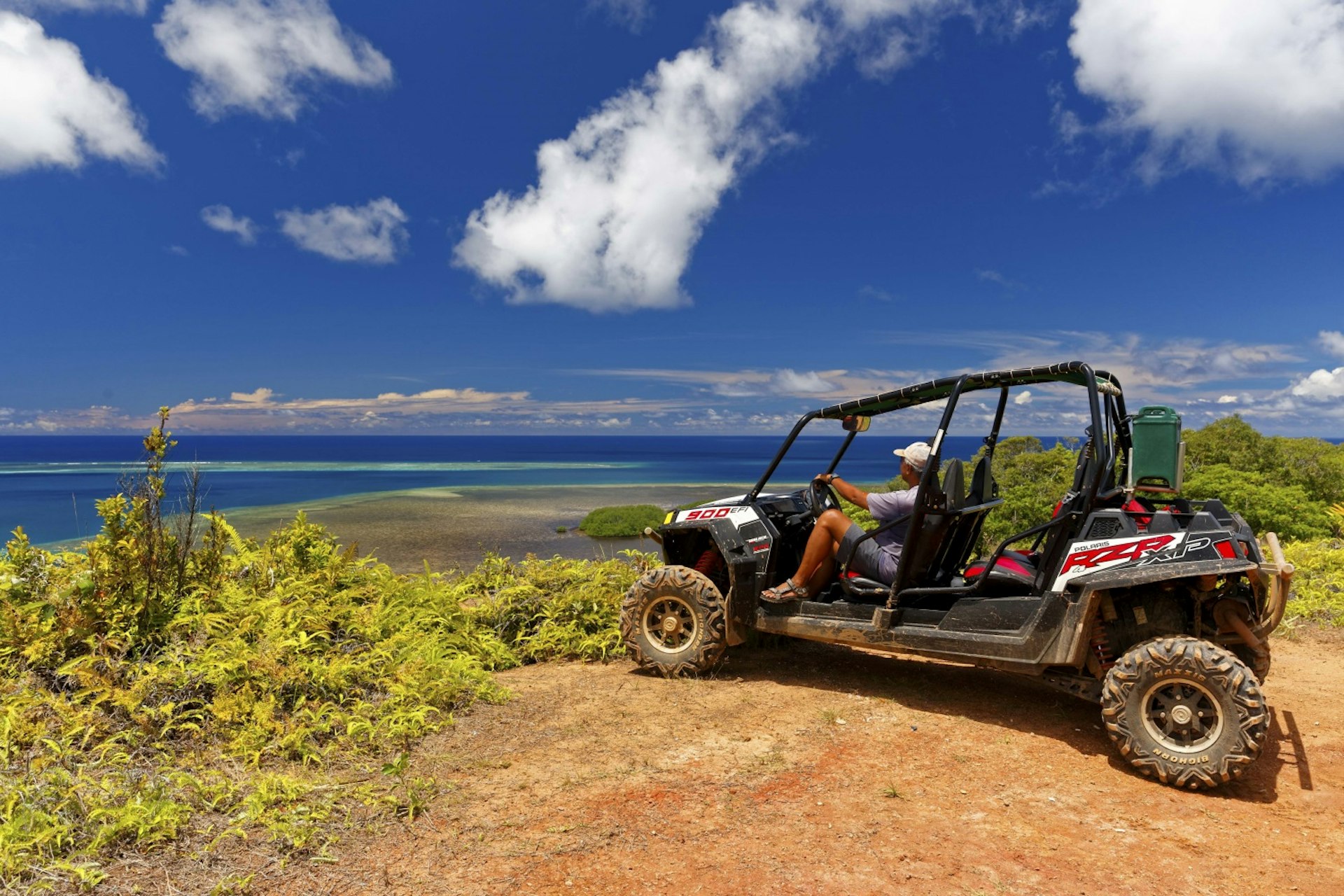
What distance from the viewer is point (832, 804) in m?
4.84

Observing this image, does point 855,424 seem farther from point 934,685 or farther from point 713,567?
point 934,685

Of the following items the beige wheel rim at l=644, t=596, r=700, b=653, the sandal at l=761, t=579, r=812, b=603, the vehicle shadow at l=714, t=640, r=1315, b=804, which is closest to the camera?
the vehicle shadow at l=714, t=640, r=1315, b=804

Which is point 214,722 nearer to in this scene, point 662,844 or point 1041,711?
point 662,844

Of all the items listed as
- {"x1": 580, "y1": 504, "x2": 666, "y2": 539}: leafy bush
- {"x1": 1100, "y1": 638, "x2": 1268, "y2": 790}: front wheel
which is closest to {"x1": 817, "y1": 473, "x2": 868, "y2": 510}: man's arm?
{"x1": 1100, "y1": 638, "x2": 1268, "y2": 790}: front wheel

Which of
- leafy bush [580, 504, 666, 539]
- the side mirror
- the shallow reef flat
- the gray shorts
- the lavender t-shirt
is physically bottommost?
the shallow reef flat

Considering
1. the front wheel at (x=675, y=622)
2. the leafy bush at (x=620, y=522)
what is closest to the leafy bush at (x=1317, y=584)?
the front wheel at (x=675, y=622)

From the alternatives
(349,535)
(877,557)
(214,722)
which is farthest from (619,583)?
(349,535)

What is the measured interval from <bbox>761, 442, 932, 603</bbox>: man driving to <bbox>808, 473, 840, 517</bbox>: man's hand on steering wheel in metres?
0.02

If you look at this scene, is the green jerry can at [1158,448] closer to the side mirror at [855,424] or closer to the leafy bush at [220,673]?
the side mirror at [855,424]

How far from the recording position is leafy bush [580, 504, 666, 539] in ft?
110

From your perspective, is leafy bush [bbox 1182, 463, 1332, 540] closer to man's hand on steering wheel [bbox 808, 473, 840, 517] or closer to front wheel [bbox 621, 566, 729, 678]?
man's hand on steering wheel [bbox 808, 473, 840, 517]

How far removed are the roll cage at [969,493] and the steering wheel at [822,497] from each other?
1.94ft

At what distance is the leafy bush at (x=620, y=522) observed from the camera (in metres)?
33.7

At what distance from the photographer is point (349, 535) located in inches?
1231
